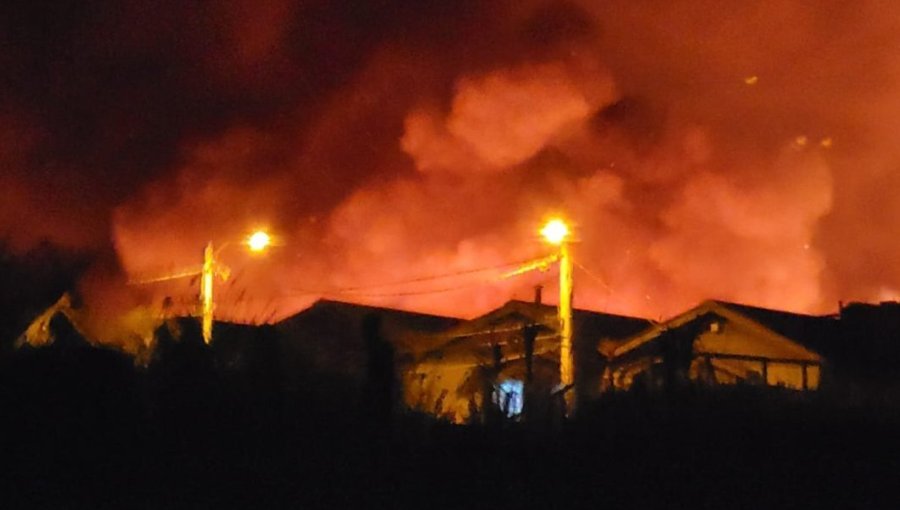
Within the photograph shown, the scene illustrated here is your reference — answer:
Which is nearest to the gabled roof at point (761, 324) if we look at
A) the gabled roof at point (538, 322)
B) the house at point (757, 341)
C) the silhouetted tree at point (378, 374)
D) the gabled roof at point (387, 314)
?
the house at point (757, 341)

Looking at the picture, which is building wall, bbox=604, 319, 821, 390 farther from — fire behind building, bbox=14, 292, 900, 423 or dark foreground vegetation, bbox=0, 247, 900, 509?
dark foreground vegetation, bbox=0, 247, 900, 509

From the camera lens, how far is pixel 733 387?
9156 mm

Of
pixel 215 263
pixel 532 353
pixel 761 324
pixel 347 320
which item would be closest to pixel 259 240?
pixel 215 263

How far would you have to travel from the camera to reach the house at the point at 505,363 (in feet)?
29.3

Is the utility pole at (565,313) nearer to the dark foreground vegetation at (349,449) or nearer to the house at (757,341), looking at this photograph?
the house at (757,341)

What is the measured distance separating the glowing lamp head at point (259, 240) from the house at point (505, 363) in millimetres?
3362

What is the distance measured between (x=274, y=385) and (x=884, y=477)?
393 centimetres

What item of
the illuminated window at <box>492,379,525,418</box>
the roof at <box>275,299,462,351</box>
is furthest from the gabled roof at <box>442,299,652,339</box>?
the illuminated window at <box>492,379,525,418</box>

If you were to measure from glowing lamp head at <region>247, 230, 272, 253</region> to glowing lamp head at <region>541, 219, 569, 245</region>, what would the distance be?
4.84 meters

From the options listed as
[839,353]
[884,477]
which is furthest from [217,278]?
[884,477]

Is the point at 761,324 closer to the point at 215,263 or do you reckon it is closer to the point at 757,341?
the point at 757,341

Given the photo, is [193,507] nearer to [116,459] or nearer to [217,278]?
[116,459]

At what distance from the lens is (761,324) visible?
25.0m

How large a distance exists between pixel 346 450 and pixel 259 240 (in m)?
14.5
